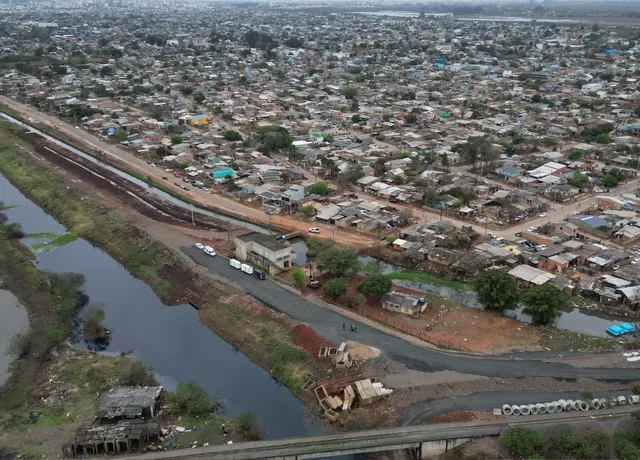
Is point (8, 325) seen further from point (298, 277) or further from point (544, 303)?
point (544, 303)

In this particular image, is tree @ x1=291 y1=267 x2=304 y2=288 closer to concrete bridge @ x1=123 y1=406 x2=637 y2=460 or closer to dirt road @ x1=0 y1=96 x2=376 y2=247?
dirt road @ x1=0 y1=96 x2=376 y2=247

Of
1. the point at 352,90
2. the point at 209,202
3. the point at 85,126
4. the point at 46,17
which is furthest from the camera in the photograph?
the point at 46,17

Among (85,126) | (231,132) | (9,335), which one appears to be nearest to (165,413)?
(9,335)

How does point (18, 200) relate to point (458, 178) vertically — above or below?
below

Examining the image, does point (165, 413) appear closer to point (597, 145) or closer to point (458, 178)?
point (458, 178)

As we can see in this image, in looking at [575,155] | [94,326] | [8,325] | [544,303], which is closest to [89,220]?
[8,325]

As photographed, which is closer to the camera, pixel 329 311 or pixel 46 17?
pixel 329 311

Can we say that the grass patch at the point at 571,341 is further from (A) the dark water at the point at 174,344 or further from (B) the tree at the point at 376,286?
(A) the dark water at the point at 174,344

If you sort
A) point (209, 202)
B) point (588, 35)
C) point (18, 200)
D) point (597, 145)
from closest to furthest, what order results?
point (209, 202) → point (18, 200) → point (597, 145) → point (588, 35)
